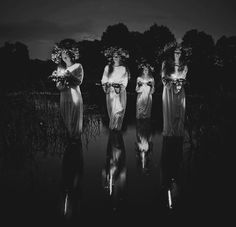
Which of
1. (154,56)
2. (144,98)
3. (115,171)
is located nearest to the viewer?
(115,171)

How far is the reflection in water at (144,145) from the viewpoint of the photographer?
6414 millimetres

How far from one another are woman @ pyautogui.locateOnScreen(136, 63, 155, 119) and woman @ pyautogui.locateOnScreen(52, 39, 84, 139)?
5.85 m

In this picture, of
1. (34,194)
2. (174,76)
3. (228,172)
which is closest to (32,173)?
(34,194)

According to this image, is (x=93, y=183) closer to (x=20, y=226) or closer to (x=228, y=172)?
(x=20, y=226)

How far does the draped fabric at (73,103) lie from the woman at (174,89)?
9.14 feet

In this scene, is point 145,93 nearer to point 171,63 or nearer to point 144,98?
point 144,98

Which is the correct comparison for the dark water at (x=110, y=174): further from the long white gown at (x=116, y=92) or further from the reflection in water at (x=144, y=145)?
the long white gown at (x=116, y=92)

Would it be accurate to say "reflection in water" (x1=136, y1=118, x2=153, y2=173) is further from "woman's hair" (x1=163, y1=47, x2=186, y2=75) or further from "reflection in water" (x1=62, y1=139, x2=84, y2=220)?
"woman's hair" (x1=163, y1=47, x2=186, y2=75)

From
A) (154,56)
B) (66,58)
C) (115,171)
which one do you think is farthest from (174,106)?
(154,56)

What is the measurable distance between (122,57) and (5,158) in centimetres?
569

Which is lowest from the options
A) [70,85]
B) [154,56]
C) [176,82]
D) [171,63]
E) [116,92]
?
[116,92]

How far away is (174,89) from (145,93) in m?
5.05

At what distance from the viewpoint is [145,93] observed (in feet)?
46.1

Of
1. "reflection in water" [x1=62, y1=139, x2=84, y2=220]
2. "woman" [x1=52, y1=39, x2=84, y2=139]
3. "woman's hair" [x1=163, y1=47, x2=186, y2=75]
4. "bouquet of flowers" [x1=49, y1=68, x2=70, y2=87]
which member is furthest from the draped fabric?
"woman's hair" [x1=163, y1=47, x2=186, y2=75]
